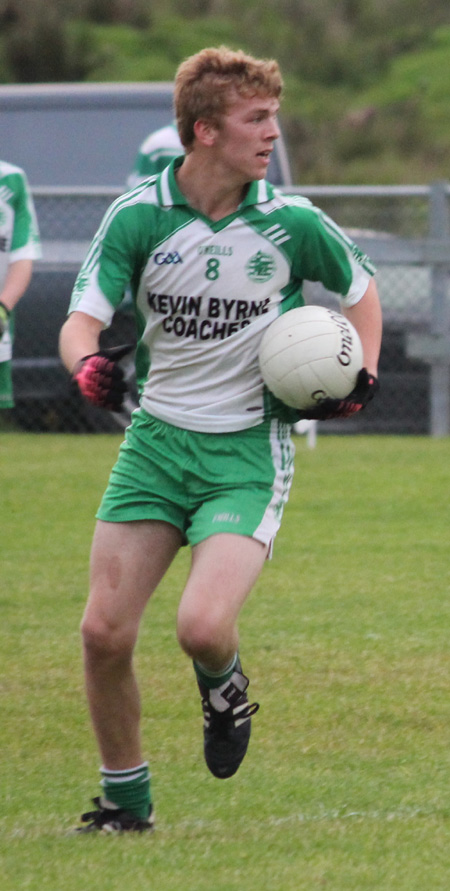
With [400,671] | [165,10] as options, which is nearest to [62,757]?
[400,671]

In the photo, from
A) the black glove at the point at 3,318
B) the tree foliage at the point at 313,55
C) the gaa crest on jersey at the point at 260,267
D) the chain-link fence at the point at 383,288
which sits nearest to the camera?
the gaa crest on jersey at the point at 260,267

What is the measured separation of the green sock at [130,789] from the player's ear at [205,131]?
1652 millimetres

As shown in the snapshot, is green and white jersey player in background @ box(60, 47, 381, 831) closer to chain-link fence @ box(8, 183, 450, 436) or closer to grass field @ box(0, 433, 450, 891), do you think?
grass field @ box(0, 433, 450, 891)

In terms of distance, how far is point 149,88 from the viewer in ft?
37.1

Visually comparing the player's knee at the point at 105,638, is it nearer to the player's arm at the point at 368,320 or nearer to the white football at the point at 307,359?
the white football at the point at 307,359

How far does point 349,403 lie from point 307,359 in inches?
6.7

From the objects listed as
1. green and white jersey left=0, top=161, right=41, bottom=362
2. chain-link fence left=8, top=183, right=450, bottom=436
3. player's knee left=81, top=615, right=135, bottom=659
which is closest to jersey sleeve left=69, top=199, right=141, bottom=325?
player's knee left=81, top=615, right=135, bottom=659

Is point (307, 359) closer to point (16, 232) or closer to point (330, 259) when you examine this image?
point (330, 259)

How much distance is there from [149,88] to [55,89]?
0.73 m

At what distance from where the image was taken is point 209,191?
3969 millimetres

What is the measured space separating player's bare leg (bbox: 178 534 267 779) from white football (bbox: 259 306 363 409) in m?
0.41

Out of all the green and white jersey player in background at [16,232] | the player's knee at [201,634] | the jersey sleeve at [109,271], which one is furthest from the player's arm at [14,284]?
the player's knee at [201,634]

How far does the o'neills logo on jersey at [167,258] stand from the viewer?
→ 12.9 feet

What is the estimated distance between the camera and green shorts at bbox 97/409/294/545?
12.7 ft
